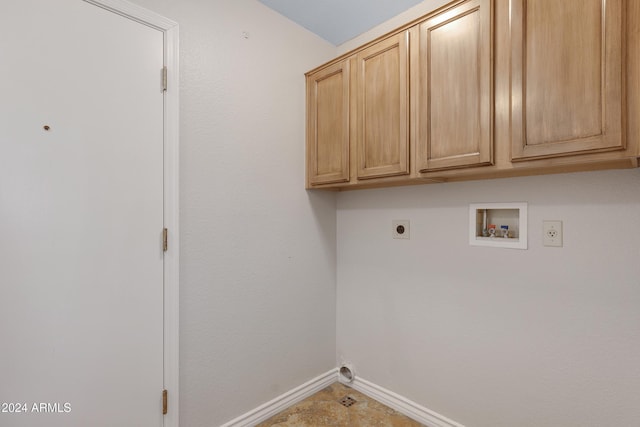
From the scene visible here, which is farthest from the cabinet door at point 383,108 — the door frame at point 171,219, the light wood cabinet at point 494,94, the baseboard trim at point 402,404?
the baseboard trim at point 402,404

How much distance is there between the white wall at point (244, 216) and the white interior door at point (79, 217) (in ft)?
0.55

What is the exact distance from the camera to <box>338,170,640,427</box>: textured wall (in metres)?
1.28

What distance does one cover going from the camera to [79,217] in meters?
1.26

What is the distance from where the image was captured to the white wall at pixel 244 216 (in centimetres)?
160

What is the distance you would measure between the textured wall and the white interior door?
4.49ft

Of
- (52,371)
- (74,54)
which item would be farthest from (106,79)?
(52,371)

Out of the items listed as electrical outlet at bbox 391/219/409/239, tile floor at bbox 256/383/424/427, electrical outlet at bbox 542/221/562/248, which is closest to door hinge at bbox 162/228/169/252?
tile floor at bbox 256/383/424/427

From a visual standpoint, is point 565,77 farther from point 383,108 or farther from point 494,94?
point 383,108

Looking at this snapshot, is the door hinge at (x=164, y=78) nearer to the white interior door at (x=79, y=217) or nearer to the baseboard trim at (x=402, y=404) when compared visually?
the white interior door at (x=79, y=217)

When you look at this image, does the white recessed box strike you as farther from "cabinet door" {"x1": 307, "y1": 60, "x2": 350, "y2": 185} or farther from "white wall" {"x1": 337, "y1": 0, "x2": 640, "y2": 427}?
"cabinet door" {"x1": 307, "y1": 60, "x2": 350, "y2": 185}

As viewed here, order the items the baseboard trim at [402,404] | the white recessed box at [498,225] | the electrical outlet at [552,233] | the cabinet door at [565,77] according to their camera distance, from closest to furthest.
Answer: the cabinet door at [565,77], the electrical outlet at [552,233], the white recessed box at [498,225], the baseboard trim at [402,404]

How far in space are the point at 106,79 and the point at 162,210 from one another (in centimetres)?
61

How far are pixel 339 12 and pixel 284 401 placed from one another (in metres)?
A: 2.56

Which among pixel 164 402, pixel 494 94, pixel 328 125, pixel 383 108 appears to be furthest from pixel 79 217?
pixel 494 94
